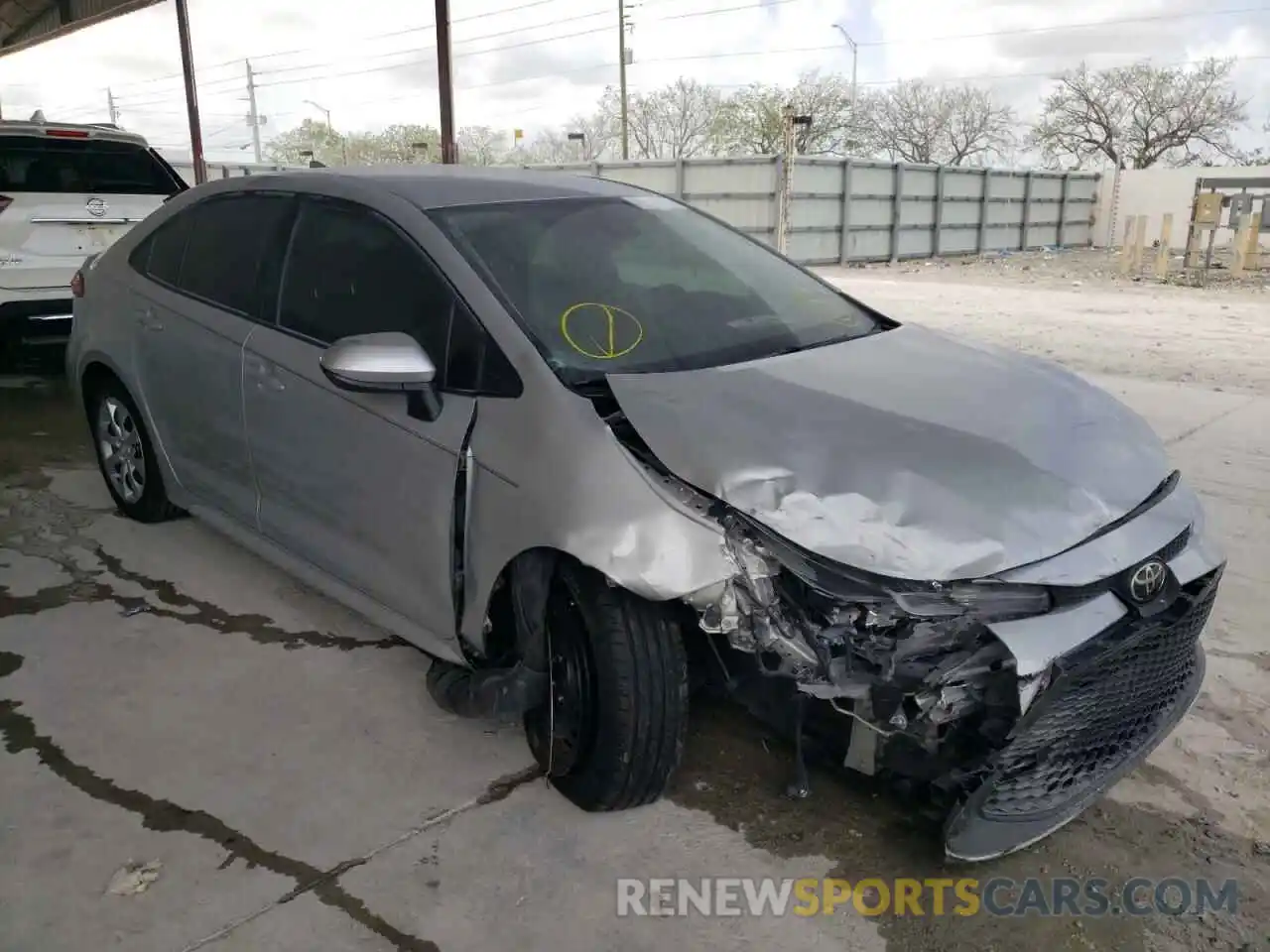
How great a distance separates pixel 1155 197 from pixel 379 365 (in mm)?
30882

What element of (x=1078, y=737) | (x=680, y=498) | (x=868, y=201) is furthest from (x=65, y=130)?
(x=868, y=201)

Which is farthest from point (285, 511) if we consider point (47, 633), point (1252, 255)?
point (1252, 255)

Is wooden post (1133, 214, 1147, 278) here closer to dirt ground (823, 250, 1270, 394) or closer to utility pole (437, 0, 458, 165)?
dirt ground (823, 250, 1270, 394)

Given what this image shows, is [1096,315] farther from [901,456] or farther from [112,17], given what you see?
[112,17]

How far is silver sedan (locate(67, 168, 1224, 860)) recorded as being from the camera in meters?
2.03

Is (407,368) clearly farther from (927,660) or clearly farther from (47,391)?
(47,391)

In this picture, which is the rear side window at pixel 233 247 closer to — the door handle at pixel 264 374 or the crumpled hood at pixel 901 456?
the door handle at pixel 264 374

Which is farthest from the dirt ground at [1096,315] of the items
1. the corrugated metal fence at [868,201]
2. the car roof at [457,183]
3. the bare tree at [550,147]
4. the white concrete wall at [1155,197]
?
the bare tree at [550,147]

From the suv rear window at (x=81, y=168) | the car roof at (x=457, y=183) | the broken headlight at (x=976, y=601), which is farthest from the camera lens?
the suv rear window at (x=81, y=168)

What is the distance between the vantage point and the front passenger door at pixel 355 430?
259cm

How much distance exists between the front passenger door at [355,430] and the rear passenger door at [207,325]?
0.41 feet

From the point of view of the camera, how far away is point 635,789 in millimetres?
2387

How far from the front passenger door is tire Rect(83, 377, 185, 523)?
1.17 meters

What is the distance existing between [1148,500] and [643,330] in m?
1.34
